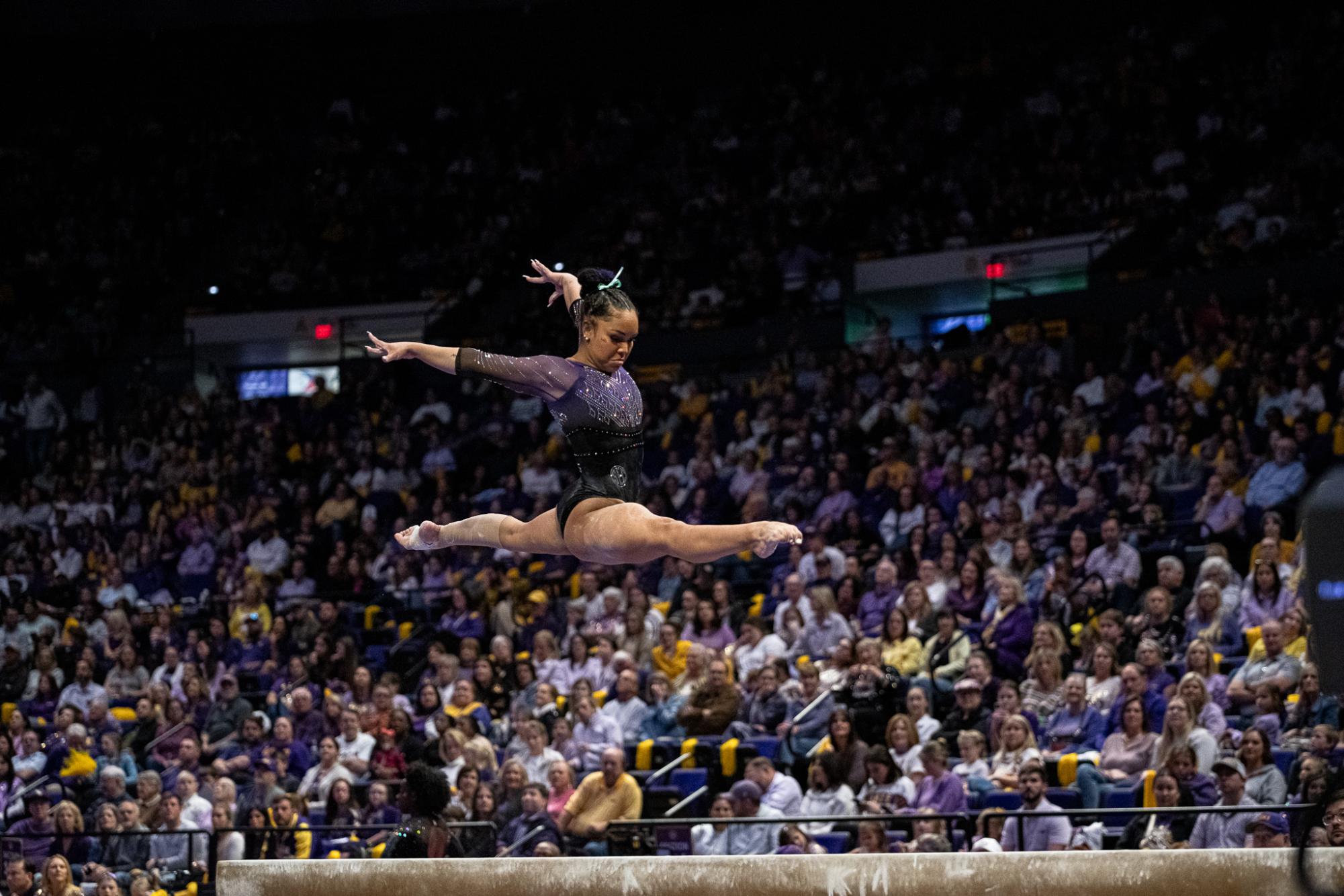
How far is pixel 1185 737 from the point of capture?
9008 mm

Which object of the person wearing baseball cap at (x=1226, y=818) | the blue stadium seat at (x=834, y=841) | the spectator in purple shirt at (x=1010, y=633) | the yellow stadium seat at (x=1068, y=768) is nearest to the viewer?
the person wearing baseball cap at (x=1226, y=818)

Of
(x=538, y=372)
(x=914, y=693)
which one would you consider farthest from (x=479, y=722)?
(x=538, y=372)

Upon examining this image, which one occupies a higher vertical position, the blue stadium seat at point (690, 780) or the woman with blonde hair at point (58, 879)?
the blue stadium seat at point (690, 780)

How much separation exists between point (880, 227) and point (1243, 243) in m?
5.20

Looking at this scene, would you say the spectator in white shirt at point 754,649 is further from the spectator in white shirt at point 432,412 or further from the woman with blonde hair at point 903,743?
the spectator in white shirt at point 432,412

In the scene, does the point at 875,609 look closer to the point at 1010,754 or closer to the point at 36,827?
the point at 1010,754

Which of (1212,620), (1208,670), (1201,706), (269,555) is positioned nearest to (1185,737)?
(1201,706)

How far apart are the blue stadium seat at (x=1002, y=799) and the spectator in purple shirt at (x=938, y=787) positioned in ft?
0.44

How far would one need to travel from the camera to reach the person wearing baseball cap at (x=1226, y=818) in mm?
8227

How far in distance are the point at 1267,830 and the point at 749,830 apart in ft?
10.0

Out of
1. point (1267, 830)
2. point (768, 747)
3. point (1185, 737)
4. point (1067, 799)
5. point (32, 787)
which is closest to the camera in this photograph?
point (1267, 830)

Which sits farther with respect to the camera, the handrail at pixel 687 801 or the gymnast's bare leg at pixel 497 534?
the handrail at pixel 687 801

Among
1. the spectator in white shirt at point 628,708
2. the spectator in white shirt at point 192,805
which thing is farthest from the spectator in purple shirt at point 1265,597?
the spectator in white shirt at point 192,805

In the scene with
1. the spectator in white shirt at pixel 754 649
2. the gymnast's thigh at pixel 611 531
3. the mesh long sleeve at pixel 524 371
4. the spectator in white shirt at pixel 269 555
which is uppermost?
the mesh long sleeve at pixel 524 371
